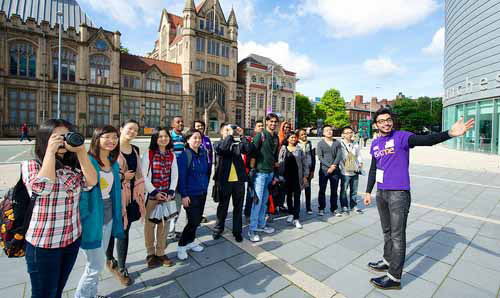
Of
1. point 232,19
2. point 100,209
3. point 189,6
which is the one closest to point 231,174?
point 100,209

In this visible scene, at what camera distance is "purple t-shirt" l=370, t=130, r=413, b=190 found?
315 centimetres

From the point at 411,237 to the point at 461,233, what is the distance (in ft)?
3.74

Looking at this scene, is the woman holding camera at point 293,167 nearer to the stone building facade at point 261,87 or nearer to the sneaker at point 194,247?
the sneaker at point 194,247

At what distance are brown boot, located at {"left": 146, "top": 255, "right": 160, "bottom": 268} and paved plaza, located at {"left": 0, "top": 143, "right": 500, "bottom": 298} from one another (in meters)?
0.08

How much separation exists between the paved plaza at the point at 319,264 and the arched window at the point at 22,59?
36.1 meters

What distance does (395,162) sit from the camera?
3211 millimetres

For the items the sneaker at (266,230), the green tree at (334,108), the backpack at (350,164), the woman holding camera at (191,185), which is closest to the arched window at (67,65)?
the woman holding camera at (191,185)

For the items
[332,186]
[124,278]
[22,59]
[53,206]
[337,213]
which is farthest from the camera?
[22,59]

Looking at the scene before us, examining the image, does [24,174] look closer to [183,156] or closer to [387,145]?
[183,156]

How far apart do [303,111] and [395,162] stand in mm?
63289

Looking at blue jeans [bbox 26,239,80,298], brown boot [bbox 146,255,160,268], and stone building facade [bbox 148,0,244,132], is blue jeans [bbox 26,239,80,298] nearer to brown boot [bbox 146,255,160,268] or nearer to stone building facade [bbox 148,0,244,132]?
brown boot [bbox 146,255,160,268]

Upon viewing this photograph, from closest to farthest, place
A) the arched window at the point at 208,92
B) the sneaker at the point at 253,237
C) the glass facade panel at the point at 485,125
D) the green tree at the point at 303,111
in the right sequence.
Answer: the sneaker at the point at 253,237, the glass facade panel at the point at 485,125, the arched window at the point at 208,92, the green tree at the point at 303,111

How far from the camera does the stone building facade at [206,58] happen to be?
40.3 m

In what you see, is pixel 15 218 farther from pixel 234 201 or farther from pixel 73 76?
pixel 73 76
